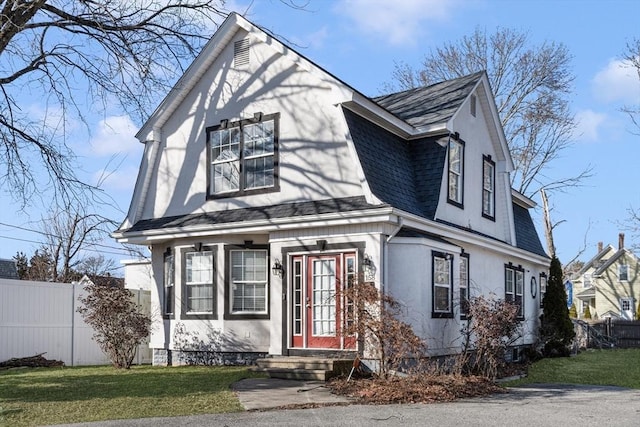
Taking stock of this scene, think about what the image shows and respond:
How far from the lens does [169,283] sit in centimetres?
1741

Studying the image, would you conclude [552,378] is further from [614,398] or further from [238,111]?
[238,111]

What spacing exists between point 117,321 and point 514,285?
11663mm

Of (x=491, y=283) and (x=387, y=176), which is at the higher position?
(x=387, y=176)

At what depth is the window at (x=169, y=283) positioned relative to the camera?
17141 mm

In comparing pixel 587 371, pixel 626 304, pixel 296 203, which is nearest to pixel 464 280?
pixel 587 371

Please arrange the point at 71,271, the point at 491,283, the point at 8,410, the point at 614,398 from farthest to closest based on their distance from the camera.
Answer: the point at 71,271 < the point at 491,283 < the point at 614,398 < the point at 8,410

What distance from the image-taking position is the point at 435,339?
1517 cm

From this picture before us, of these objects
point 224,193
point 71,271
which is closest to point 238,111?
point 224,193

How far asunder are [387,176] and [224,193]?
12.9 ft

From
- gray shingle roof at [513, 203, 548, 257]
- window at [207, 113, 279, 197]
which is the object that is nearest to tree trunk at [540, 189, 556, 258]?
gray shingle roof at [513, 203, 548, 257]

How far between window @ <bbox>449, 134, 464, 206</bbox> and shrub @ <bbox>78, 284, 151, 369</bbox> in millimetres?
7756

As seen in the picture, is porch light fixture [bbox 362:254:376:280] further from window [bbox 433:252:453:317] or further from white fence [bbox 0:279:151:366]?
white fence [bbox 0:279:151:366]

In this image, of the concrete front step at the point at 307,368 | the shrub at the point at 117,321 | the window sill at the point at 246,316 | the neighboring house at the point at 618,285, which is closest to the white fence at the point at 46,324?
the shrub at the point at 117,321

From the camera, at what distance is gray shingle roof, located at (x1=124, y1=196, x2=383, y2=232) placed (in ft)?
46.3
